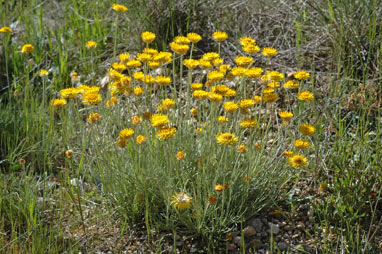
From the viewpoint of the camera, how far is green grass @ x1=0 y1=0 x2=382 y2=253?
7.47 feet

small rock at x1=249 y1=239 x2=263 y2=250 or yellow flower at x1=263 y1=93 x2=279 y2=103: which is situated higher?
yellow flower at x1=263 y1=93 x2=279 y2=103

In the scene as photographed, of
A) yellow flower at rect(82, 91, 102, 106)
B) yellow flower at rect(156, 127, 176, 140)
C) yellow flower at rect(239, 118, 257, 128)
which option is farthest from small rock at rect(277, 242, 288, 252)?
yellow flower at rect(82, 91, 102, 106)

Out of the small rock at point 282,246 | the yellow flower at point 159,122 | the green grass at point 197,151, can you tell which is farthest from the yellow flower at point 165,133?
the small rock at point 282,246

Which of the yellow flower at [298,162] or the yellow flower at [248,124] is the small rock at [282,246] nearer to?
the yellow flower at [298,162]

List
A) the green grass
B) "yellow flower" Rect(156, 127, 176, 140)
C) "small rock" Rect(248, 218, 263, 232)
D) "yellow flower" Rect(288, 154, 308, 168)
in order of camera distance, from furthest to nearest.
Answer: "small rock" Rect(248, 218, 263, 232) < the green grass < "yellow flower" Rect(288, 154, 308, 168) < "yellow flower" Rect(156, 127, 176, 140)

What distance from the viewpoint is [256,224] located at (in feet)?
7.91

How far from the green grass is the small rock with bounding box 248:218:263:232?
8 centimetres

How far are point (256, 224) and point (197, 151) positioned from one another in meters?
0.46

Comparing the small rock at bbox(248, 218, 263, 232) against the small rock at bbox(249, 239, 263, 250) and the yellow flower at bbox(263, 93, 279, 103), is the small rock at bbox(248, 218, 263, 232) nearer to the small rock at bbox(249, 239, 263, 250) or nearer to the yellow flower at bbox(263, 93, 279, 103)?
the small rock at bbox(249, 239, 263, 250)

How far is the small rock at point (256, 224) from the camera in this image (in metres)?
2.40

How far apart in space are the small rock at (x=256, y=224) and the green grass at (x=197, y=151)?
3.3 inches

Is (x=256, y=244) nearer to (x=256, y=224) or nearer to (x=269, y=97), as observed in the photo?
(x=256, y=224)

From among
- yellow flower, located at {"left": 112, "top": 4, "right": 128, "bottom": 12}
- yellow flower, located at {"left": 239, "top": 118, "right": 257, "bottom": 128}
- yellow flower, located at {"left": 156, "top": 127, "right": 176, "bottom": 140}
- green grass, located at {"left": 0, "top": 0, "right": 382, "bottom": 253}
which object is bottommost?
green grass, located at {"left": 0, "top": 0, "right": 382, "bottom": 253}

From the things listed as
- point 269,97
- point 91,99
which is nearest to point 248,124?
point 269,97
